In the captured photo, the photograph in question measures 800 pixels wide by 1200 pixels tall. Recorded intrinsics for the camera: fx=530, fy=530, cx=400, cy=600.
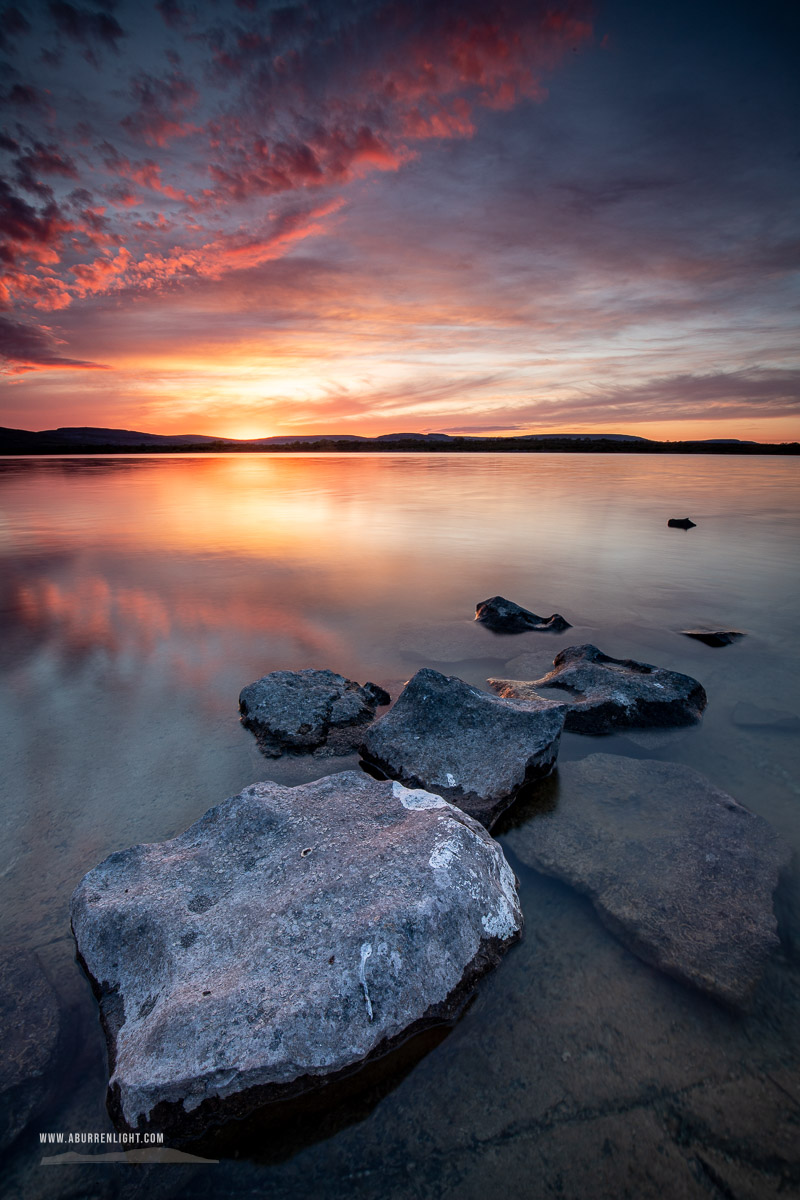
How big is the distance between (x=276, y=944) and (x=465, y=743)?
7.41 ft

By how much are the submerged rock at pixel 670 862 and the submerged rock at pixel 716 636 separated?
402 cm

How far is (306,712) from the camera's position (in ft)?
16.9

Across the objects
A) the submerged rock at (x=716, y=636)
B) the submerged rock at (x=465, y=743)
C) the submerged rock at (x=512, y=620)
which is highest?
the submerged rock at (x=465, y=743)

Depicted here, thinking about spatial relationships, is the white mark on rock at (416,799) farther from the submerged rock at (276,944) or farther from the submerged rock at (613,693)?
the submerged rock at (613,693)

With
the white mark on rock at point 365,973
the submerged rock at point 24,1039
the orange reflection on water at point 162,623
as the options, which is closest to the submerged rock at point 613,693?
the white mark on rock at point 365,973

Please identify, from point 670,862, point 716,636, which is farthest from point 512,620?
point 670,862

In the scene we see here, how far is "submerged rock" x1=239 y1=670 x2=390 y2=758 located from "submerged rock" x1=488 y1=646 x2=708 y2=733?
1691mm

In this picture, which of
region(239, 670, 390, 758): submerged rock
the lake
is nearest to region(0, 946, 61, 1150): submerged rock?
the lake

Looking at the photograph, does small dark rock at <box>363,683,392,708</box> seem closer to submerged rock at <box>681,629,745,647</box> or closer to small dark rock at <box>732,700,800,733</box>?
small dark rock at <box>732,700,800,733</box>

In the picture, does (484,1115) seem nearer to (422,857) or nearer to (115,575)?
(422,857)

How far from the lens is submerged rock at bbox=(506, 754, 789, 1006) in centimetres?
291

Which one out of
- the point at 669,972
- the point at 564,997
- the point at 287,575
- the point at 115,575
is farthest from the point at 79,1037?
the point at 115,575

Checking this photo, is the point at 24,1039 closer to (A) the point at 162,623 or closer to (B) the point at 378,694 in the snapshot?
(B) the point at 378,694

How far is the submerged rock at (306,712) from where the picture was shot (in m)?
4.89
